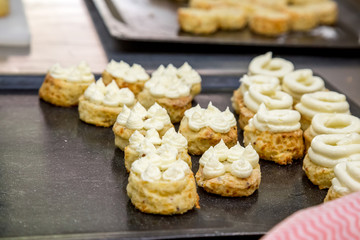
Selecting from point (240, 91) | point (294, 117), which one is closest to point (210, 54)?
point (240, 91)

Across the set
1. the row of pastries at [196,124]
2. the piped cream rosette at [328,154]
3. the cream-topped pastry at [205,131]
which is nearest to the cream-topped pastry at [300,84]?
the row of pastries at [196,124]

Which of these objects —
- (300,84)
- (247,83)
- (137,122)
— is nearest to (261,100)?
(247,83)

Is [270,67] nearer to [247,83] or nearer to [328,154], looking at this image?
[247,83]

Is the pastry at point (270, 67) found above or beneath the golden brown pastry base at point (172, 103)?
above

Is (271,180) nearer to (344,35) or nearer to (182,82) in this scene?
(182,82)

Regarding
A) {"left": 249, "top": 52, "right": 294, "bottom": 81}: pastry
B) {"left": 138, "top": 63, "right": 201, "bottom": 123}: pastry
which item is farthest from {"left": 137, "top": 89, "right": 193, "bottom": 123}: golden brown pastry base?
{"left": 249, "top": 52, "right": 294, "bottom": 81}: pastry

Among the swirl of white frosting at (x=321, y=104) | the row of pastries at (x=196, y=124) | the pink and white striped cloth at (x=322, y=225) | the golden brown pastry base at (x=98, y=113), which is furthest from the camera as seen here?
the golden brown pastry base at (x=98, y=113)

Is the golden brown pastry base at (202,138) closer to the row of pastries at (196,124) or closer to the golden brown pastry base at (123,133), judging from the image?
the row of pastries at (196,124)
